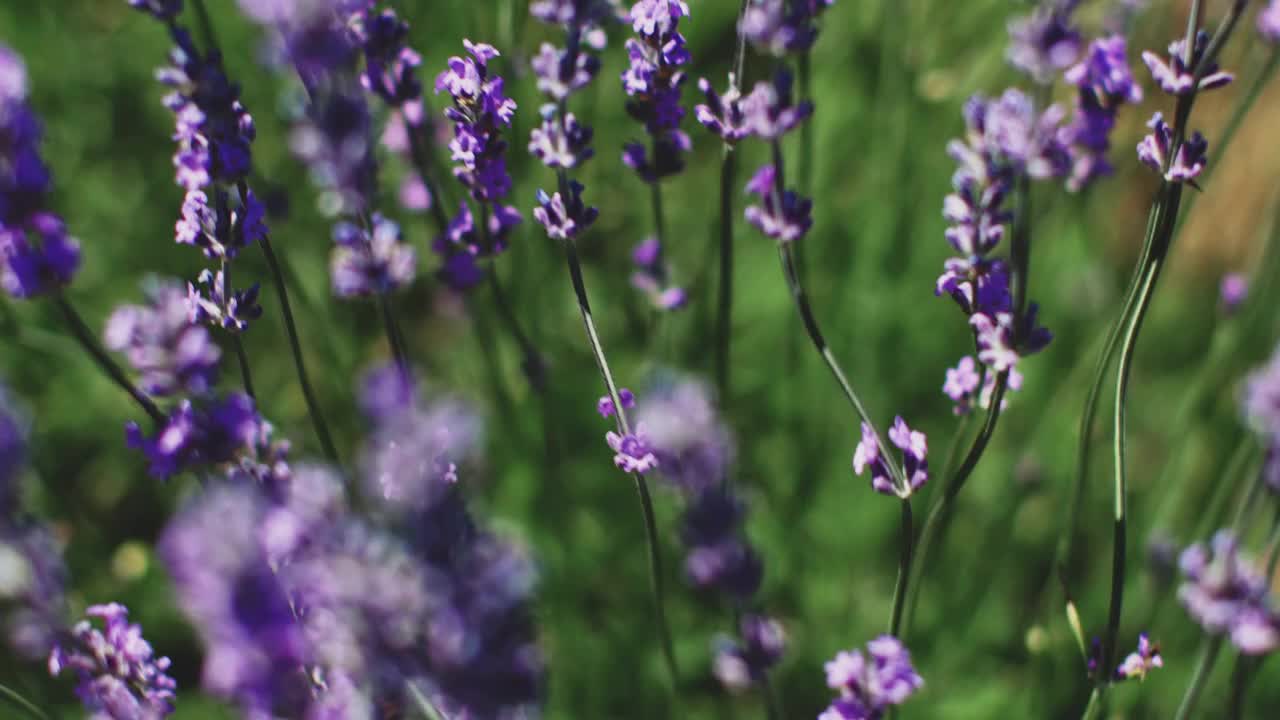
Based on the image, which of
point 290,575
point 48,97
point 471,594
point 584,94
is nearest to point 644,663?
point 584,94

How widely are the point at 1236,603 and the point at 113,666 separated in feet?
4.77

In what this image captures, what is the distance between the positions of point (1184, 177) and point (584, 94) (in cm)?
154

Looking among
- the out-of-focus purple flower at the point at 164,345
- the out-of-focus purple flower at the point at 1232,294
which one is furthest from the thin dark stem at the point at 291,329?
the out-of-focus purple flower at the point at 1232,294

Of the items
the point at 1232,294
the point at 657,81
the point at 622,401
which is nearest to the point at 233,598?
the point at 622,401

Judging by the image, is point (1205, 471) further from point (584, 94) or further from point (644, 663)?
Result: point (584, 94)

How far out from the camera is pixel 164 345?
126cm

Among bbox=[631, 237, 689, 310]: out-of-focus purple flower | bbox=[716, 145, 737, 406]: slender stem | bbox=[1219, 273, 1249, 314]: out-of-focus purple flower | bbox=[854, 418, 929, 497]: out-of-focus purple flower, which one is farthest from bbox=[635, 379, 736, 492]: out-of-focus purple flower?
bbox=[1219, 273, 1249, 314]: out-of-focus purple flower

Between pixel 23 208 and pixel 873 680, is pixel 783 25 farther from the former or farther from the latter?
pixel 23 208

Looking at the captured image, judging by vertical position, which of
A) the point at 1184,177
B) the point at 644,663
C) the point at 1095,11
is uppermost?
the point at 1095,11

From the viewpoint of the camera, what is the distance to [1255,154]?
153 inches

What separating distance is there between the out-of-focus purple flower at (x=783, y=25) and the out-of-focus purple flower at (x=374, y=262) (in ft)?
2.15

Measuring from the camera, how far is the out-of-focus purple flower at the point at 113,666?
1495 millimetres

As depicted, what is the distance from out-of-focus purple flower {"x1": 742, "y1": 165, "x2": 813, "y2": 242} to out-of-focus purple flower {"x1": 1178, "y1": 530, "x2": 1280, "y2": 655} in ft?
2.39

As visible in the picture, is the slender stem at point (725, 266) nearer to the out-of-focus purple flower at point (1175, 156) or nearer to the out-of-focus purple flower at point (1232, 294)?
the out-of-focus purple flower at point (1175, 156)
